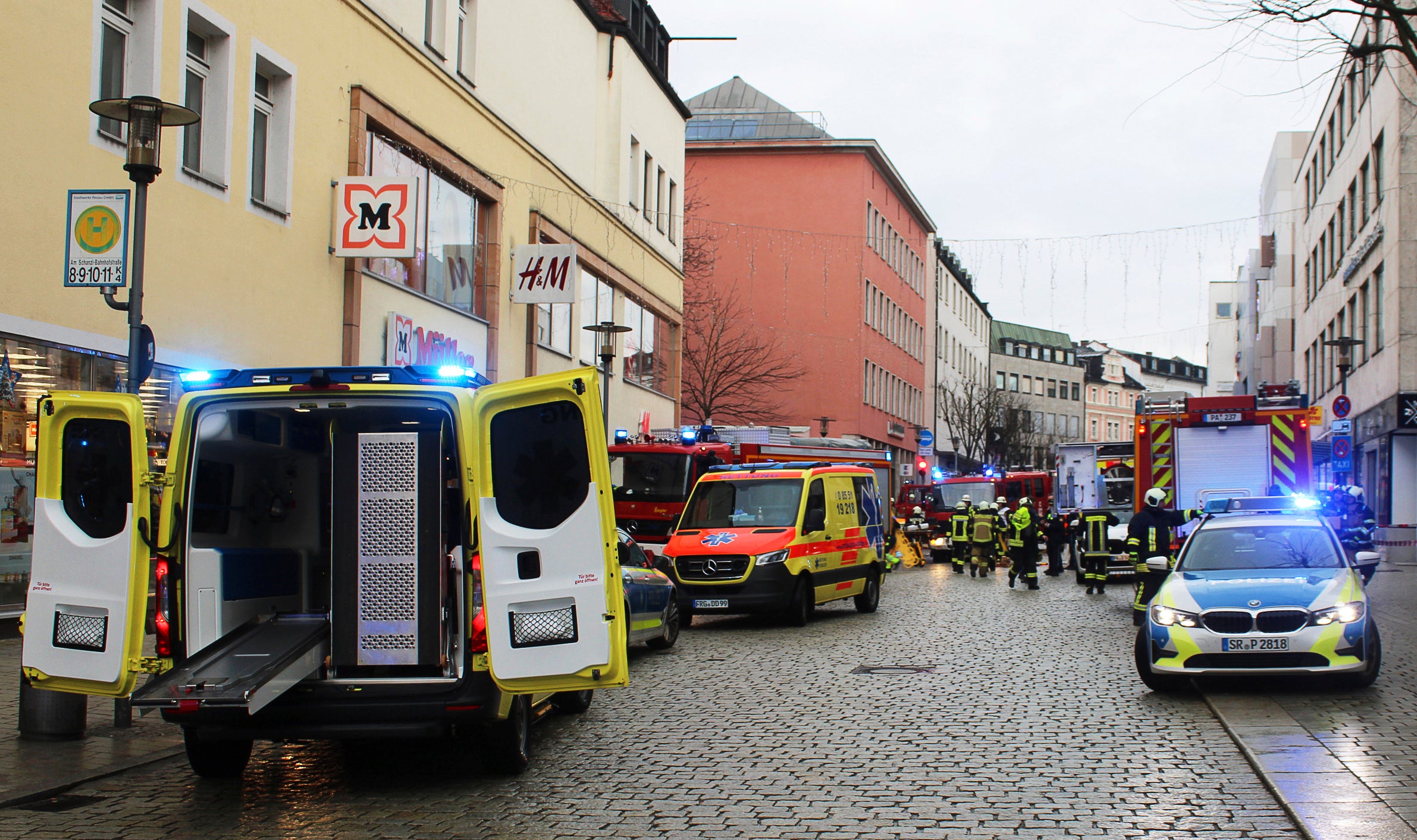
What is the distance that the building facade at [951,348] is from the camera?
8419 cm

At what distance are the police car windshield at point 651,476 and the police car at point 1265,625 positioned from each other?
45.8 ft

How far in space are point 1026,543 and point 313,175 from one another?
13.7 m

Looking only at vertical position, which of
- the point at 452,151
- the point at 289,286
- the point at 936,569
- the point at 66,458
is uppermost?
the point at 452,151

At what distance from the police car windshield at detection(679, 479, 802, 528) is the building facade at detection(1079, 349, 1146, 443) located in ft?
382

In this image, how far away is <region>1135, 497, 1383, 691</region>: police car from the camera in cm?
1092

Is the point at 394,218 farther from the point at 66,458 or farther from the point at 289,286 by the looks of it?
the point at 66,458

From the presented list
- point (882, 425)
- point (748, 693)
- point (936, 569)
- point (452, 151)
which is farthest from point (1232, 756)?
point (882, 425)

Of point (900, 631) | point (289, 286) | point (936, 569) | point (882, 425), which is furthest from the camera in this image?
point (882, 425)

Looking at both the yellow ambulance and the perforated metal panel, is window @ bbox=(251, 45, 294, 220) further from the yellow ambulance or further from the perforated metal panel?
the perforated metal panel

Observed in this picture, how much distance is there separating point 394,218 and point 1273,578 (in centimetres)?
1291

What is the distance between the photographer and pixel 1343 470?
3588 cm

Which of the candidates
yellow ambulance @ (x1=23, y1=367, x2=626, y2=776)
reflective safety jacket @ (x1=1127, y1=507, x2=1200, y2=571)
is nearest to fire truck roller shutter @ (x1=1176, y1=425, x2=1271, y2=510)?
reflective safety jacket @ (x1=1127, y1=507, x2=1200, y2=571)

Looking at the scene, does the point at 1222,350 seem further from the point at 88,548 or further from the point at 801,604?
the point at 88,548

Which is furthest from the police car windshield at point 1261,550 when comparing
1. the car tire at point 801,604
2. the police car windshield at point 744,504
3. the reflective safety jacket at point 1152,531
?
the police car windshield at point 744,504
